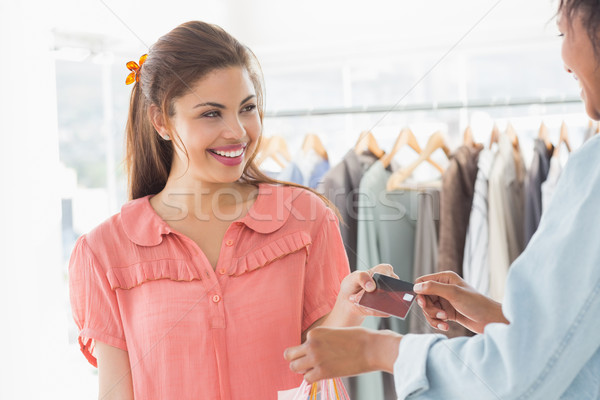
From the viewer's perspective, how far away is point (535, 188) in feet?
6.09

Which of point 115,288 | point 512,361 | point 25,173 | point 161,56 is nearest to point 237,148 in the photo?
point 161,56

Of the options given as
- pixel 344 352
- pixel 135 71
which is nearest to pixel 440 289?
pixel 344 352

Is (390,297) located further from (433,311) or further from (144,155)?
(144,155)

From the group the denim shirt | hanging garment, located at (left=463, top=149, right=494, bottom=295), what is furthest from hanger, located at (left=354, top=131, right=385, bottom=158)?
the denim shirt

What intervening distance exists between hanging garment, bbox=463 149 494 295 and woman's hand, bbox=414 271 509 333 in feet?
2.49

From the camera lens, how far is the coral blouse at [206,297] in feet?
3.87

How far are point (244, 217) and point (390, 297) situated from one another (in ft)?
1.30

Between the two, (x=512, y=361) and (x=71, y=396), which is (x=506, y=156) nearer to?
(x=512, y=361)

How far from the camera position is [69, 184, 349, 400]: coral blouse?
1.18 meters

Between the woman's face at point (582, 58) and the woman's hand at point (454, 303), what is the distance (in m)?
0.40

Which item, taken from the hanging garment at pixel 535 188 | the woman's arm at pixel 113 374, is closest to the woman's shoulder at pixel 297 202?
the woman's arm at pixel 113 374

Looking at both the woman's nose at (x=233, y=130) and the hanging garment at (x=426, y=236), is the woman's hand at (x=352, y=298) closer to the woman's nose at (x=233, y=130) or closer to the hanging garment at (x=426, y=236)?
the woman's nose at (x=233, y=130)

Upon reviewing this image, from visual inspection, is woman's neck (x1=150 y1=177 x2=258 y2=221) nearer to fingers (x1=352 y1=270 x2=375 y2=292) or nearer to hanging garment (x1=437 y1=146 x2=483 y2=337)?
fingers (x1=352 y1=270 x2=375 y2=292)

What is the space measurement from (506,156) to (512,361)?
132cm
